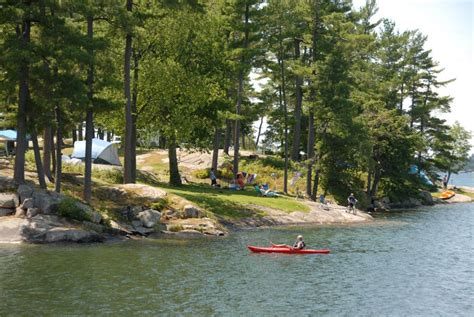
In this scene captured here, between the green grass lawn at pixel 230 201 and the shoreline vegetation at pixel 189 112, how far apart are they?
0.19 m

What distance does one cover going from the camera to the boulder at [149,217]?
1415 inches

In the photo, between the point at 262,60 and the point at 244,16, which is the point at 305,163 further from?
the point at 244,16

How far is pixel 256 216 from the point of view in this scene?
43.0 meters

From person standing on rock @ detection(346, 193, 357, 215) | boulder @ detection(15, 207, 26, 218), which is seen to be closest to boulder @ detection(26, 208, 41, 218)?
boulder @ detection(15, 207, 26, 218)

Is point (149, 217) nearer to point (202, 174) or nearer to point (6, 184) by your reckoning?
point (6, 184)

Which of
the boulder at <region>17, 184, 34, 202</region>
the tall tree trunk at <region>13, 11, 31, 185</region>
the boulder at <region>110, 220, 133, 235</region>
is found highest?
the tall tree trunk at <region>13, 11, 31, 185</region>

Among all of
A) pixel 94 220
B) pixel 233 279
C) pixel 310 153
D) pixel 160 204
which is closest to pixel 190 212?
pixel 160 204

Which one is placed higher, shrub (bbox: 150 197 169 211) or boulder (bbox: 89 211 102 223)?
shrub (bbox: 150 197 169 211)

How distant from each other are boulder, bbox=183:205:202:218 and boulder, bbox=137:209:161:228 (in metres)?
2.31

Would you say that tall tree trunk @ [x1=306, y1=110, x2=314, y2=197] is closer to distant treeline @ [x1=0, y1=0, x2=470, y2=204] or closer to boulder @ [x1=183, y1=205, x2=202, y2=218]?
distant treeline @ [x1=0, y1=0, x2=470, y2=204]

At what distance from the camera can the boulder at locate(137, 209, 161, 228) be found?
36.0 metres

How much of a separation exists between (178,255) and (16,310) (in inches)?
449

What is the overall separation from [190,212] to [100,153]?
23.1 m

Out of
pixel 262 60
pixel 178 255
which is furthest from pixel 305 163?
pixel 178 255
